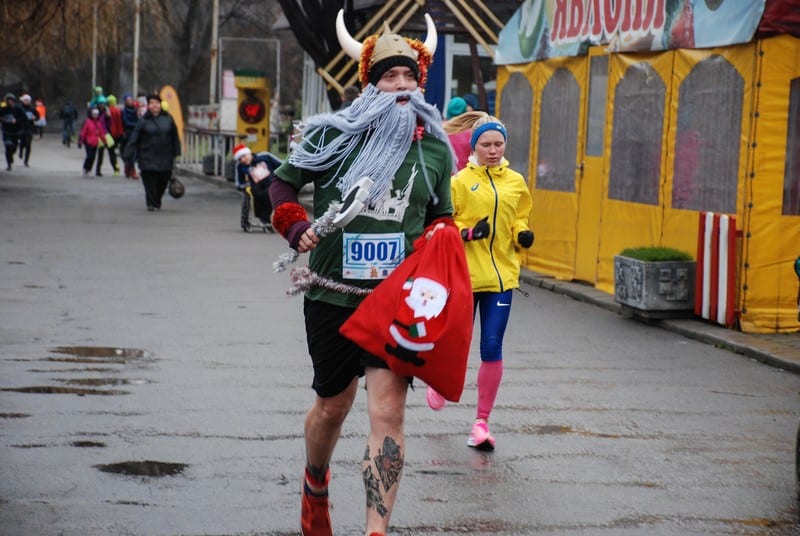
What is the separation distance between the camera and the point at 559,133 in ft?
52.9

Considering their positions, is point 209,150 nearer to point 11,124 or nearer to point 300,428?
point 11,124

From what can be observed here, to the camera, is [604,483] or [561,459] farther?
[561,459]

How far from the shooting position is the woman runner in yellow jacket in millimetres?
7457

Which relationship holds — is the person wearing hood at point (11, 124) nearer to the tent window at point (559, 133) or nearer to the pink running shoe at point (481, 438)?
the tent window at point (559, 133)

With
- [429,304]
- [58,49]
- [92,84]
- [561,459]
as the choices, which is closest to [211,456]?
[561,459]

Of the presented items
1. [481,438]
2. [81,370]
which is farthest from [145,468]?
[81,370]

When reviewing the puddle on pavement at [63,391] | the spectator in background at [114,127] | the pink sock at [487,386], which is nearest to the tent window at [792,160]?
the pink sock at [487,386]

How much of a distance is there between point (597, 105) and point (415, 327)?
10712 mm

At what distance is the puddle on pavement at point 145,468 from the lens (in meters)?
6.41

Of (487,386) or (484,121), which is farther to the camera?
(484,121)

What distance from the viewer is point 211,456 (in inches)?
267

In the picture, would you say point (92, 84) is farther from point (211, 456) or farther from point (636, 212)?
point (211, 456)

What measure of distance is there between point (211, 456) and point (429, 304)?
2.32m

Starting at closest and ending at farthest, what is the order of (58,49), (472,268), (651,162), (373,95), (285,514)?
(373,95) < (285,514) < (472,268) < (651,162) < (58,49)
